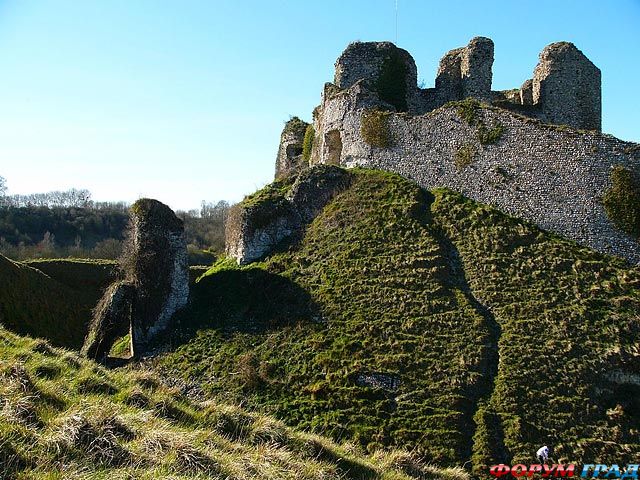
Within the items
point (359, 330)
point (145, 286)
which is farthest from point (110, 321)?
point (359, 330)

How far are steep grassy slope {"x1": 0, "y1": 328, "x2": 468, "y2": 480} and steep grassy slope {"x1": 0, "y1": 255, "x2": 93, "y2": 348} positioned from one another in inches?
587

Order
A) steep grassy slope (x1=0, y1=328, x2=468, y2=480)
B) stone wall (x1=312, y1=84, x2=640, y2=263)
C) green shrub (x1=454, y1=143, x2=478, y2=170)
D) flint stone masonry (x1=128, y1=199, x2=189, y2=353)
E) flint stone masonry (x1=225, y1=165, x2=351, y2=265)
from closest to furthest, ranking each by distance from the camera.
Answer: steep grassy slope (x1=0, y1=328, x2=468, y2=480), stone wall (x1=312, y1=84, x2=640, y2=263), flint stone masonry (x1=128, y1=199, x2=189, y2=353), green shrub (x1=454, y1=143, x2=478, y2=170), flint stone masonry (x1=225, y1=165, x2=351, y2=265)

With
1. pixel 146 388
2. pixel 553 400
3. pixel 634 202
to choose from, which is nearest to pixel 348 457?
pixel 146 388

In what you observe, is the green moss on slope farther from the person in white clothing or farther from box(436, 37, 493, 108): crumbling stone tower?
box(436, 37, 493, 108): crumbling stone tower

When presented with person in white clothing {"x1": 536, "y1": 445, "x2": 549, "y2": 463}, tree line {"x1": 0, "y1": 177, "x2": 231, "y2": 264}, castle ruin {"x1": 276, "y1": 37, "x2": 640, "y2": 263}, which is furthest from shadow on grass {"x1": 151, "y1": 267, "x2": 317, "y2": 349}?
tree line {"x1": 0, "y1": 177, "x2": 231, "y2": 264}

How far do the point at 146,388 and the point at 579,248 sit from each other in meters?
17.0

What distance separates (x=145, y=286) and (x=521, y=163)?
16.3 metres

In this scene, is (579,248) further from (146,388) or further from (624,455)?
(146,388)

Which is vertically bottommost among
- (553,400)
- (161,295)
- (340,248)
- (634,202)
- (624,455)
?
(624,455)

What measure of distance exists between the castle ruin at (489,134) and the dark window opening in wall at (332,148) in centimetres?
5

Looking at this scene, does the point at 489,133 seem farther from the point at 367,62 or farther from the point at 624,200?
the point at 367,62

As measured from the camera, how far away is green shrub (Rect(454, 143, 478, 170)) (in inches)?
1006

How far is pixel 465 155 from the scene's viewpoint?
84.3ft

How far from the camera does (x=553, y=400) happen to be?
684 inches
